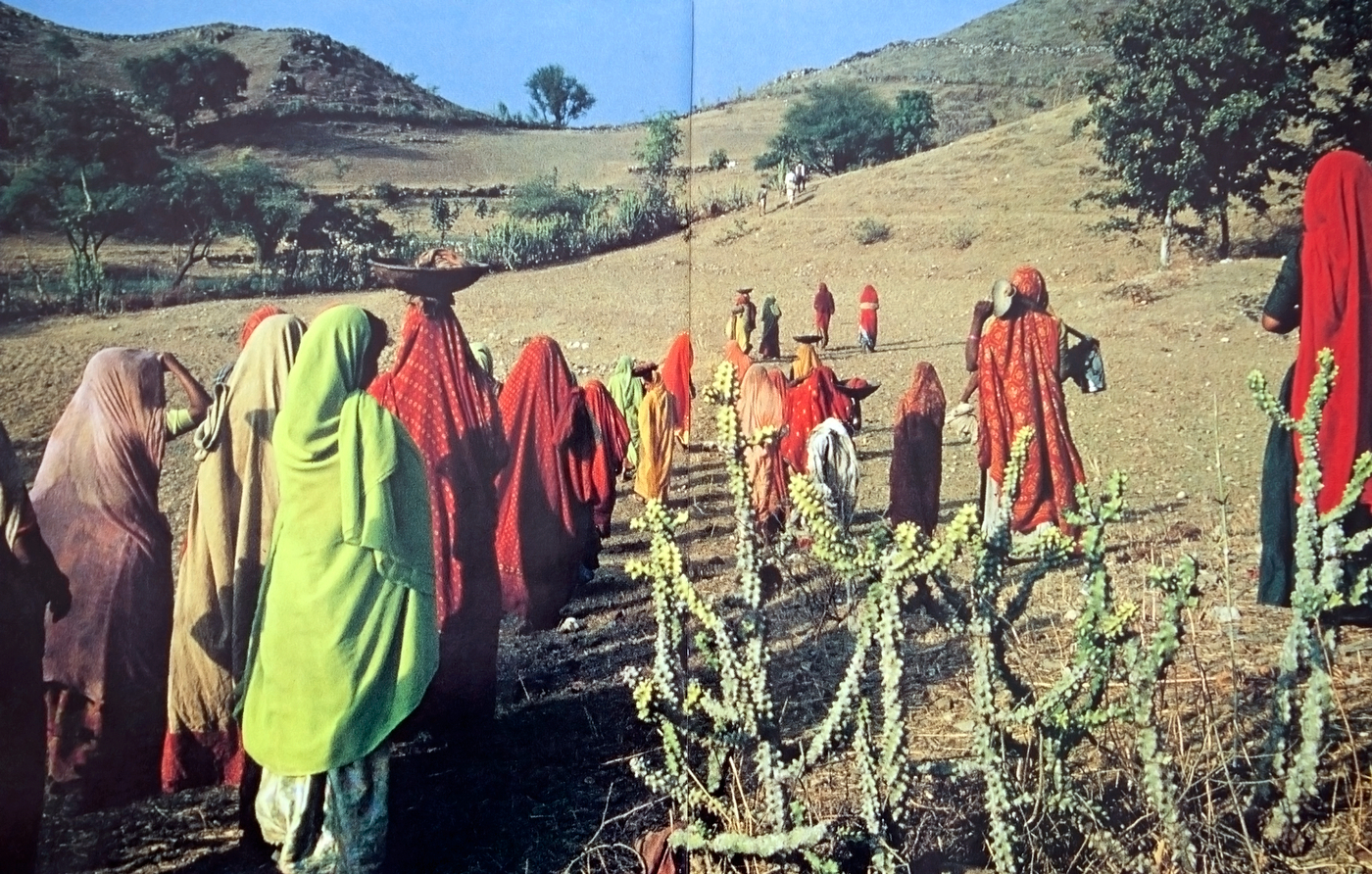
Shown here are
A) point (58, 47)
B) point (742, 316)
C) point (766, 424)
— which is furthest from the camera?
point (766, 424)

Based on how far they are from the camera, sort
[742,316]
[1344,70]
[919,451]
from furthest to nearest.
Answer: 1. [742,316]
2. [919,451]
3. [1344,70]

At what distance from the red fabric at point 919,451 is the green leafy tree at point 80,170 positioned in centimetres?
267

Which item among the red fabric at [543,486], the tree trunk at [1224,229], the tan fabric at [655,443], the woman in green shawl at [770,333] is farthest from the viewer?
the tan fabric at [655,443]

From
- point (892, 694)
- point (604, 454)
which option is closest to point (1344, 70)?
point (892, 694)

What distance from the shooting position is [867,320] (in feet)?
14.6

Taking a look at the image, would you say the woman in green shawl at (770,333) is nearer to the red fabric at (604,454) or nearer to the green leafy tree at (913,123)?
the red fabric at (604,454)

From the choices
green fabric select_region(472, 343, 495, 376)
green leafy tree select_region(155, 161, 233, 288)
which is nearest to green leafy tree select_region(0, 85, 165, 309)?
green leafy tree select_region(155, 161, 233, 288)

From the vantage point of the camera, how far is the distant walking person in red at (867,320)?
433 centimetres

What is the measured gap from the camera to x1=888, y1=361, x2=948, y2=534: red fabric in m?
4.25

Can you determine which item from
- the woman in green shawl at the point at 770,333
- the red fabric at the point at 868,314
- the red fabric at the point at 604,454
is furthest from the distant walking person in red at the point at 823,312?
the red fabric at the point at 604,454

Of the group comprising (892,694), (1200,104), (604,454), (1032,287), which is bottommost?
(892,694)

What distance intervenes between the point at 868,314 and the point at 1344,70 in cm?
179

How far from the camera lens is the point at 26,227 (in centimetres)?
258

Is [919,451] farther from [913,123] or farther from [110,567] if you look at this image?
[110,567]
